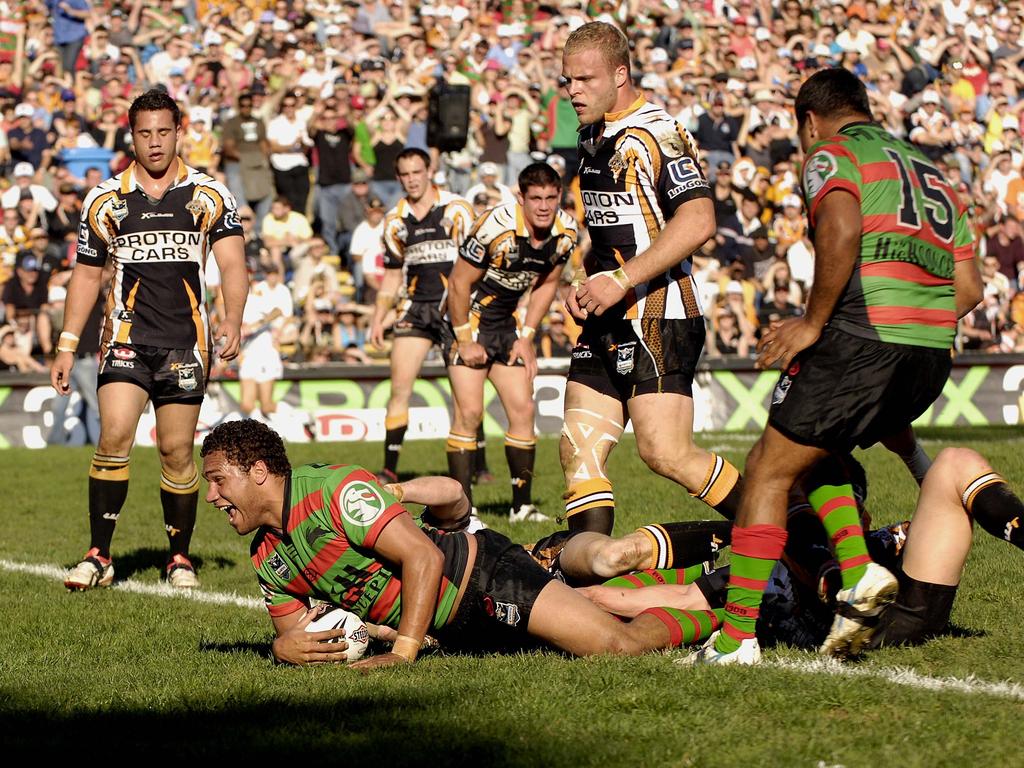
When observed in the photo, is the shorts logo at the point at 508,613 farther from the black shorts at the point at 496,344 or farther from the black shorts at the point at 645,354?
the black shorts at the point at 496,344

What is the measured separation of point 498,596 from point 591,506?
1158 mm

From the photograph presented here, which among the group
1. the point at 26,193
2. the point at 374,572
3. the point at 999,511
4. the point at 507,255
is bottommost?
the point at 374,572

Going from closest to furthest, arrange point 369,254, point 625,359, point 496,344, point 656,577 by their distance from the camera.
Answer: point 656,577
point 625,359
point 496,344
point 369,254

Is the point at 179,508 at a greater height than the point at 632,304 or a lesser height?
lesser

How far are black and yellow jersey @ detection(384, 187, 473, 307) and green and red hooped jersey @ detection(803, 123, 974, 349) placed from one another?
26.1 ft

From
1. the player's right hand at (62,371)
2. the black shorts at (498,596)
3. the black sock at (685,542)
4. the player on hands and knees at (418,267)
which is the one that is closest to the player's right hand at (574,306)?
the black sock at (685,542)

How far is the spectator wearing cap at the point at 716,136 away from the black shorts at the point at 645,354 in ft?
58.2

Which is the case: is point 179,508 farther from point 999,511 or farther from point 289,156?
point 289,156

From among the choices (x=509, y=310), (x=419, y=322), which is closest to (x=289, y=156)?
(x=419, y=322)

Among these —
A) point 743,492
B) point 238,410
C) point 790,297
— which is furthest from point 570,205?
point 743,492

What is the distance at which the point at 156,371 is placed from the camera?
9148mm

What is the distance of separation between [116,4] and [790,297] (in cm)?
1341

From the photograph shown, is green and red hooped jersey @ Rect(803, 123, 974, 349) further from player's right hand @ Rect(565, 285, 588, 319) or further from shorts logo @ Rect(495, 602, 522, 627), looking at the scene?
shorts logo @ Rect(495, 602, 522, 627)

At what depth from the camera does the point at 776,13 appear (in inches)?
1189
